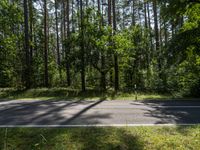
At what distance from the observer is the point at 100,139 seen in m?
6.70

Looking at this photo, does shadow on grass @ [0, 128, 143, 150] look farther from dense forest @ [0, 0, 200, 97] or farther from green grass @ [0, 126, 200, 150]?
dense forest @ [0, 0, 200, 97]

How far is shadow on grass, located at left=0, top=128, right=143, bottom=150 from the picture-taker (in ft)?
20.9

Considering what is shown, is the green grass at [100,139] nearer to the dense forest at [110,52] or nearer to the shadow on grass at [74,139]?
the shadow on grass at [74,139]

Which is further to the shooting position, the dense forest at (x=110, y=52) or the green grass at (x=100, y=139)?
the dense forest at (x=110, y=52)

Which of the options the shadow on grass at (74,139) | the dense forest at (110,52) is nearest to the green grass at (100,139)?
the shadow on grass at (74,139)

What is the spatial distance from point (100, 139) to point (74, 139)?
0.59 m

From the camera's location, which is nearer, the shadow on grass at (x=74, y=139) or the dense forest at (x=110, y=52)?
the shadow on grass at (x=74, y=139)

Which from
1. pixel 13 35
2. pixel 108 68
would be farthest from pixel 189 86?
pixel 13 35

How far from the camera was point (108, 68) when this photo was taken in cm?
2394

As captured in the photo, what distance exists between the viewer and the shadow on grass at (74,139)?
6.38 m

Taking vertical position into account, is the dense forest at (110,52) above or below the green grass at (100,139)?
above

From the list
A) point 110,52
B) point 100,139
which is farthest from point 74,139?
point 110,52

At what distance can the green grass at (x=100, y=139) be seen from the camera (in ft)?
20.9

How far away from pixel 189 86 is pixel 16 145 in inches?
548
